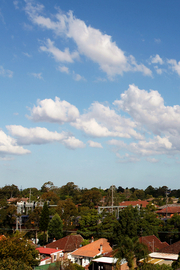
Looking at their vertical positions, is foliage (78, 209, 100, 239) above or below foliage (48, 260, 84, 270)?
above

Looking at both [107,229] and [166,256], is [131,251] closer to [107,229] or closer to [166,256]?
[166,256]

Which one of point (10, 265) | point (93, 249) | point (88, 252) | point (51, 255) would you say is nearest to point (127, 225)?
point (93, 249)

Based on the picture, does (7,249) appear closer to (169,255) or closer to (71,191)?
(169,255)

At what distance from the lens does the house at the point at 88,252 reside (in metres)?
44.8

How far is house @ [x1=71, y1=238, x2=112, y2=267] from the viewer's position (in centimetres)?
4484

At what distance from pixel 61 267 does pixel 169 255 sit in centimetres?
1610

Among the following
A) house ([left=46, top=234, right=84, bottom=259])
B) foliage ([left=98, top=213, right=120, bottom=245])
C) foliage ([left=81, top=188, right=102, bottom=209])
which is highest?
foliage ([left=81, top=188, right=102, bottom=209])

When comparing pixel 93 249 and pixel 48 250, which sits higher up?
pixel 93 249

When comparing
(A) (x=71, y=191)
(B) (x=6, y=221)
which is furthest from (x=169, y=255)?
(A) (x=71, y=191)

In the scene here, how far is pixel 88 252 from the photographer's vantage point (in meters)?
45.7

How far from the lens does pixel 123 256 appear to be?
1218 inches

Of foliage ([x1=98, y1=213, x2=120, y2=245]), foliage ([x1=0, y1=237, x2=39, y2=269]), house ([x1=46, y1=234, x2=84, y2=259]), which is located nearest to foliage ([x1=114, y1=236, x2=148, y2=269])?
foliage ([x1=0, y1=237, x2=39, y2=269])

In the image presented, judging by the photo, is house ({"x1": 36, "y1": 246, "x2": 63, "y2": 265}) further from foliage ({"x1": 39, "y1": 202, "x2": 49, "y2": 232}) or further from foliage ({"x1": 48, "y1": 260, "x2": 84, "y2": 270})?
foliage ({"x1": 39, "y1": 202, "x2": 49, "y2": 232})

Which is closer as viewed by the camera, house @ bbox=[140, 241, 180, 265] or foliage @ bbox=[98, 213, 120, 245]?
house @ bbox=[140, 241, 180, 265]
